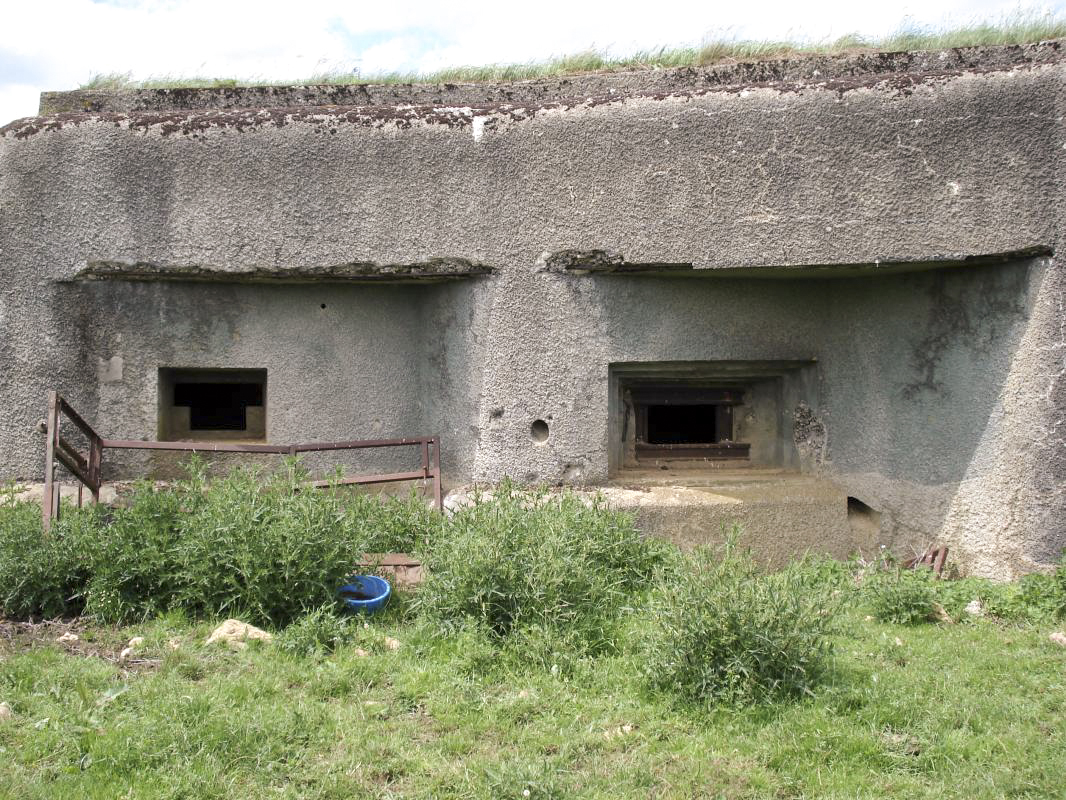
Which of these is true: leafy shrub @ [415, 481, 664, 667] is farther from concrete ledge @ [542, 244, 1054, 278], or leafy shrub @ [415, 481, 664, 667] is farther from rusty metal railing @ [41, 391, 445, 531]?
concrete ledge @ [542, 244, 1054, 278]

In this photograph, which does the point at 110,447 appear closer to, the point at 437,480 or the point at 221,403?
the point at 221,403

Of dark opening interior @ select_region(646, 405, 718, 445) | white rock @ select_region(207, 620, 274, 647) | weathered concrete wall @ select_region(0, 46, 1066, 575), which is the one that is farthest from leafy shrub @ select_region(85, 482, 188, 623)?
dark opening interior @ select_region(646, 405, 718, 445)

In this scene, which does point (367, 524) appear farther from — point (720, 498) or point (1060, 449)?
point (1060, 449)

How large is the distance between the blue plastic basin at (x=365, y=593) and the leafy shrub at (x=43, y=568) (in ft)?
3.79

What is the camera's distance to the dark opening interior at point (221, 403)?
241 inches

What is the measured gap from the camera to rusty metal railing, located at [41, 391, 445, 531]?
4.67 m

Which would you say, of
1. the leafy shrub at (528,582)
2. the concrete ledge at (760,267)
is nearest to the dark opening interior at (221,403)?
the leafy shrub at (528,582)

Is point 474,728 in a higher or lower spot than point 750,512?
lower

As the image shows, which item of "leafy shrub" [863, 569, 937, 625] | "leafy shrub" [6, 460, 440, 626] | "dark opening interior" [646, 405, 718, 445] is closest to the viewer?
"leafy shrub" [6, 460, 440, 626]

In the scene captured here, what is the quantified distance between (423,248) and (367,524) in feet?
5.19

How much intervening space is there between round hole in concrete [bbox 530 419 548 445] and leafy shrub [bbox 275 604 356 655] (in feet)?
5.50

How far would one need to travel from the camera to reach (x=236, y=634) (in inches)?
149

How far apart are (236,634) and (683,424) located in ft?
12.2

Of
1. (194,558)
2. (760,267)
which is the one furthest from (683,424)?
(194,558)
